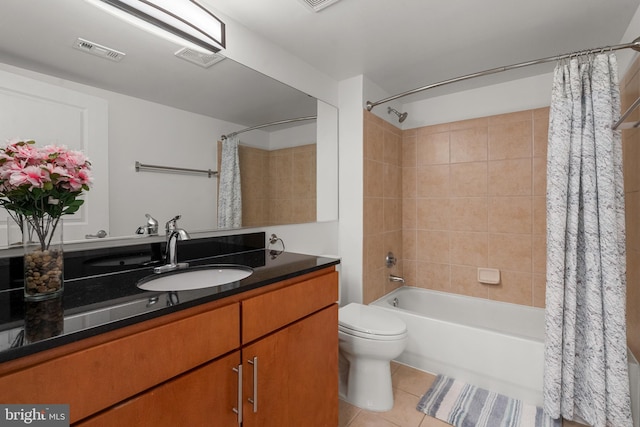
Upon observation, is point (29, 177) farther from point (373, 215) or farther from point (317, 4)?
Result: point (373, 215)

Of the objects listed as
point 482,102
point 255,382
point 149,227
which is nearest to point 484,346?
point 255,382

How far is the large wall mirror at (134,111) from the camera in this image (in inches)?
42.0

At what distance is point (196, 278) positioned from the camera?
1334 millimetres

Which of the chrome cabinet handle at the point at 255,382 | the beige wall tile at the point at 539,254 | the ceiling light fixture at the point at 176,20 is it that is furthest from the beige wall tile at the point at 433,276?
the ceiling light fixture at the point at 176,20

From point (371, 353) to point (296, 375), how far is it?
634mm

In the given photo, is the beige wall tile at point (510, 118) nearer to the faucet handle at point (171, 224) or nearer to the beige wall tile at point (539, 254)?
the beige wall tile at point (539, 254)

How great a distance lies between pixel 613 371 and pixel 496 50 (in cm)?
191

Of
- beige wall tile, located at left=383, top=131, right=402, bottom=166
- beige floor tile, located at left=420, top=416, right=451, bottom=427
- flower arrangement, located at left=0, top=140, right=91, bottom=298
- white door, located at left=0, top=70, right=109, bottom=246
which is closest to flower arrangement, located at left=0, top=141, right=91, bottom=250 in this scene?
flower arrangement, located at left=0, top=140, right=91, bottom=298

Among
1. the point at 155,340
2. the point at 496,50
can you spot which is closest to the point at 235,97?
the point at 155,340

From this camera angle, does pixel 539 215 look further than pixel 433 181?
No

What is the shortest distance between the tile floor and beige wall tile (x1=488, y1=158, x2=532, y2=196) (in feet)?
4.97

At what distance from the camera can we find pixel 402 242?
2881 mm

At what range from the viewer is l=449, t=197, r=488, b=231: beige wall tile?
250cm

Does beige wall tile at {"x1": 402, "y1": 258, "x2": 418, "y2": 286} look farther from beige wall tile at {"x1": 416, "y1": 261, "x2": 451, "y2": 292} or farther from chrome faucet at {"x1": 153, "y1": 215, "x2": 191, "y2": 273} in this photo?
chrome faucet at {"x1": 153, "y1": 215, "x2": 191, "y2": 273}
